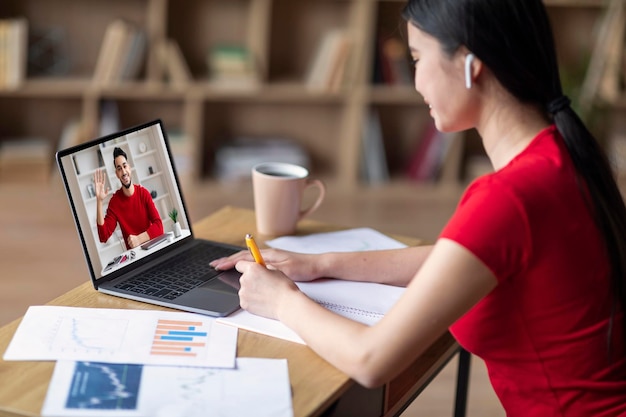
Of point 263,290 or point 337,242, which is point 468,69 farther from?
point 337,242

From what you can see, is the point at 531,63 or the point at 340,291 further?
the point at 340,291

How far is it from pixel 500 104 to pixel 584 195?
0.55ft

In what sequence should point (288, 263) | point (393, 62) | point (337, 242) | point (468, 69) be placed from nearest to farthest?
point (468, 69), point (288, 263), point (337, 242), point (393, 62)

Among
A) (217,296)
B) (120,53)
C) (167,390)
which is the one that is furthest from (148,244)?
(120,53)

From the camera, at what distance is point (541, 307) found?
1.19 meters

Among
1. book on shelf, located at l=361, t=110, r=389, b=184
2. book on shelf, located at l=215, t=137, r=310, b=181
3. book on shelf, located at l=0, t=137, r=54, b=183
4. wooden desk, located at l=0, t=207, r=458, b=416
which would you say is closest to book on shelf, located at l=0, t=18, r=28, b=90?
book on shelf, located at l=0, t=137, r=54, b=183

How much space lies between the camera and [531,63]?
117 cm

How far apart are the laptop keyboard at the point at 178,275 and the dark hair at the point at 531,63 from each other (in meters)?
0.52

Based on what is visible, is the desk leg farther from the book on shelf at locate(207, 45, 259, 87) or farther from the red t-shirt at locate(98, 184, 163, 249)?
the book on shelf at locate(207, 45, 259, 87)

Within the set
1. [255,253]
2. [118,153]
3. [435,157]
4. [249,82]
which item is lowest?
[435,157]

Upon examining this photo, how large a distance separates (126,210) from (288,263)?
272mm

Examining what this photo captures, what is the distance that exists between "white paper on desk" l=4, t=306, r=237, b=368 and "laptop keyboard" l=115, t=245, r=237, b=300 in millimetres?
78

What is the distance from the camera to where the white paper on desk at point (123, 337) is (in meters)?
1.12

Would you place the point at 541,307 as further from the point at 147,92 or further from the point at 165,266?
the point at 147,92
